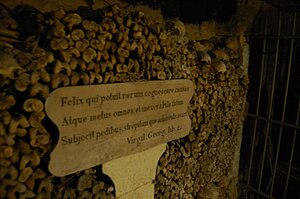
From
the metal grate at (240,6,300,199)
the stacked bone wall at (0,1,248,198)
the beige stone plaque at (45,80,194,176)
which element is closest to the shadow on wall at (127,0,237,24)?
the stacked bone wall at (0,1,248,198)

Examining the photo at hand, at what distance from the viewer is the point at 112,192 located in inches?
67.2

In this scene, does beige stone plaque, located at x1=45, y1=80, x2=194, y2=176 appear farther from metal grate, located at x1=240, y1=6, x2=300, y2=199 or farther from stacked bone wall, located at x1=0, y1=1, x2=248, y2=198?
metal grate, located at x1=240, y1=6, x2=300, y2=199

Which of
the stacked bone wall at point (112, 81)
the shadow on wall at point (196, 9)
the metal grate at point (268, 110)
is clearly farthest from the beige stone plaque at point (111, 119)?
the metal grate at point (268, 110)

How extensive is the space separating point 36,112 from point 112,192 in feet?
2.56

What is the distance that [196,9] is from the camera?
2.29 m

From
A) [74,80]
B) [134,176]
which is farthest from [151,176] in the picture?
[74,80]

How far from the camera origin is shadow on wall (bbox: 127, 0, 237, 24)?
6.75ft

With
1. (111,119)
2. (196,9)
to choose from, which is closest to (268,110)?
(196,9)

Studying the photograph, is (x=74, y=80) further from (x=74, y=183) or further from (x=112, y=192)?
(x=112, y=192)

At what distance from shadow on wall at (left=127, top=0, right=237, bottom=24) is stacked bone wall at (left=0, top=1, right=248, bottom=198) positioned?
0.13 meters

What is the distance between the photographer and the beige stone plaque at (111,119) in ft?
4.35

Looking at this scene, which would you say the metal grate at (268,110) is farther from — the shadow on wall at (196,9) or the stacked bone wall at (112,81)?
the shadow on wall at (196,9)

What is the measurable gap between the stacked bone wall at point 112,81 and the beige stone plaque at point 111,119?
0.20 ft

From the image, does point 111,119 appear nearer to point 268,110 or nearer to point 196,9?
point 196,9
